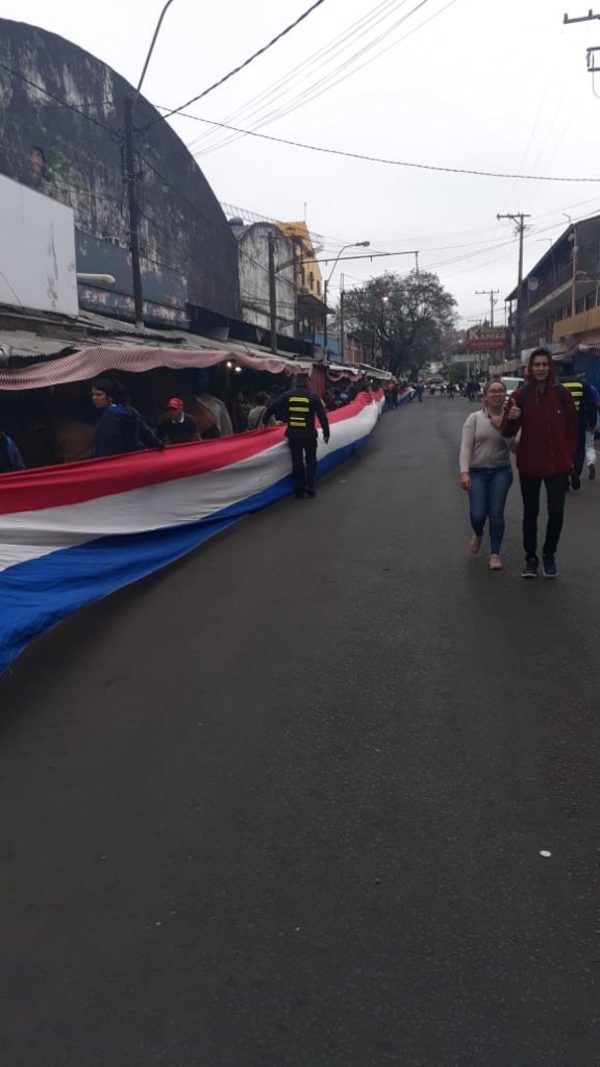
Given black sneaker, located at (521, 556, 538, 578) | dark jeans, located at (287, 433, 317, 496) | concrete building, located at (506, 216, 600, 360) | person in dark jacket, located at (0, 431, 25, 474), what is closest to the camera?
person in dark jacket, located at (0, 431, 25, 474)

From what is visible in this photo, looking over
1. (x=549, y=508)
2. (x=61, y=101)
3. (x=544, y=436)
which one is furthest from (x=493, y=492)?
(x=61, y=101)

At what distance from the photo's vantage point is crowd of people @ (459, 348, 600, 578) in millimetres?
6406

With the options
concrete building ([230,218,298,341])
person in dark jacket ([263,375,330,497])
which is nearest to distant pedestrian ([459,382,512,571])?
person in dark jacket ([263,375,330,497])

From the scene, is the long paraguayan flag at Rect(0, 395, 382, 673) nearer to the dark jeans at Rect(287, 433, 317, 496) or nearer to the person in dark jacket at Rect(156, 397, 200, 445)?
the person in dark jacket at Rect(156, 397, 200, 445)

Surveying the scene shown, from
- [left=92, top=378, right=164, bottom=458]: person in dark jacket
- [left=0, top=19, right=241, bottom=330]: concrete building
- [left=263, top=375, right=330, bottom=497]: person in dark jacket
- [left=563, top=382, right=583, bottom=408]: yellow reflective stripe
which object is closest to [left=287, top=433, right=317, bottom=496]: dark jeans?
[left=263, top=375, right=330, bottom=497]: person in dark jacket

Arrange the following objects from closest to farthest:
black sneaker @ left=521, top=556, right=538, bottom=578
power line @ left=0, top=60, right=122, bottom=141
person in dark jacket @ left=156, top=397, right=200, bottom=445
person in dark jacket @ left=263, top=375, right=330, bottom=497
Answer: black sneaker @ left=521, top=556, right=538, bottom=578 → person in dark jacket @ left=156, top=397, right=200, bottom=445 → person in dark jacket @ left=263, top=375, right=330, bottom=497 → power line @ left=0, top=60, right=122, bottom=141

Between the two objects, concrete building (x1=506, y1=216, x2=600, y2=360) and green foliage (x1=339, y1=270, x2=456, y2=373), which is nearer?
concrete building (x1=506, y1=216, x2=600, y2=360)

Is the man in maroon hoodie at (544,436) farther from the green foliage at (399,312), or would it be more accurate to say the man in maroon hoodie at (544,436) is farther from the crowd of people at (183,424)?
the green foliage at (399,312)

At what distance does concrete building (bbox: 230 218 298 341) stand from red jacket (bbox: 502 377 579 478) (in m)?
25.0

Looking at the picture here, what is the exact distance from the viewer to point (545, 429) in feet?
21.0

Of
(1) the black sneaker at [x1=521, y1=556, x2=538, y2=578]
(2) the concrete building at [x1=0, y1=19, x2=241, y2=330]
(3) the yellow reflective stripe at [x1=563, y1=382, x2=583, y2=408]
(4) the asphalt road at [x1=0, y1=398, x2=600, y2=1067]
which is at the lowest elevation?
(4) the asphalt road at [x1=0, y1=398, x2=600, y2=1067]

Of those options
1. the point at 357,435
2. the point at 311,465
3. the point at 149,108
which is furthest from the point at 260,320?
the point at 311,465

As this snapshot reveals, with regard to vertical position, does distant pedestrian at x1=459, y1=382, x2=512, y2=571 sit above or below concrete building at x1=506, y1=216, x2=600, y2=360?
below

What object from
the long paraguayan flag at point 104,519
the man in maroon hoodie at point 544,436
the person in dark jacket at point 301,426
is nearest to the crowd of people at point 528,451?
the man in maroon hoodie at point 544,436
